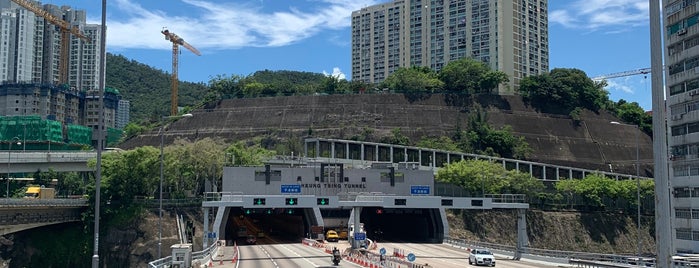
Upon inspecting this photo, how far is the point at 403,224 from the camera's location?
3477 inches

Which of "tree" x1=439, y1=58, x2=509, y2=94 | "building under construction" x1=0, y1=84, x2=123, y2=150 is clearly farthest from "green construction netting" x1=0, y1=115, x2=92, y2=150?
"tree" x1=439, y1=58, x2=509, y2=94

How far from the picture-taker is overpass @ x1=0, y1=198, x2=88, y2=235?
2638 inches

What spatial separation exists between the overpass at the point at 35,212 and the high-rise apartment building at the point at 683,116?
70.3 m

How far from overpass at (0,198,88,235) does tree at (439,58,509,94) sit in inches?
3498

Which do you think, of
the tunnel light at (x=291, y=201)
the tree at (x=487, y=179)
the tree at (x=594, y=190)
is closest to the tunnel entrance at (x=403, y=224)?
the tree at (x=487, y=179)

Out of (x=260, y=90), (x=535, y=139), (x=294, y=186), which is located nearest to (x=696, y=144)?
(x=294, y=186)

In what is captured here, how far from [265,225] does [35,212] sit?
109 ft

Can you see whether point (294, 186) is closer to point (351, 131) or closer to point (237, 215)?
point (237, 215)

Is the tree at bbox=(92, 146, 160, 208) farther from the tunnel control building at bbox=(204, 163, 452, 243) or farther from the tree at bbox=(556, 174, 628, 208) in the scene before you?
the tree at bbox=(556, 174, 628, 208)

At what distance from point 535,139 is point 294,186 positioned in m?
Result: 70.6

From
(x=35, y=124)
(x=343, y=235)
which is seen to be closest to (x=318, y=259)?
(x=343, y=235)

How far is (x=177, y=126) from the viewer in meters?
142

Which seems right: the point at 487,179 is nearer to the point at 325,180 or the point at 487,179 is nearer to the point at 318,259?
the point at 325,180

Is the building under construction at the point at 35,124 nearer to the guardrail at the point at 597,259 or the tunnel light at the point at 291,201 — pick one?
the tunnel light at the point at 291,201
